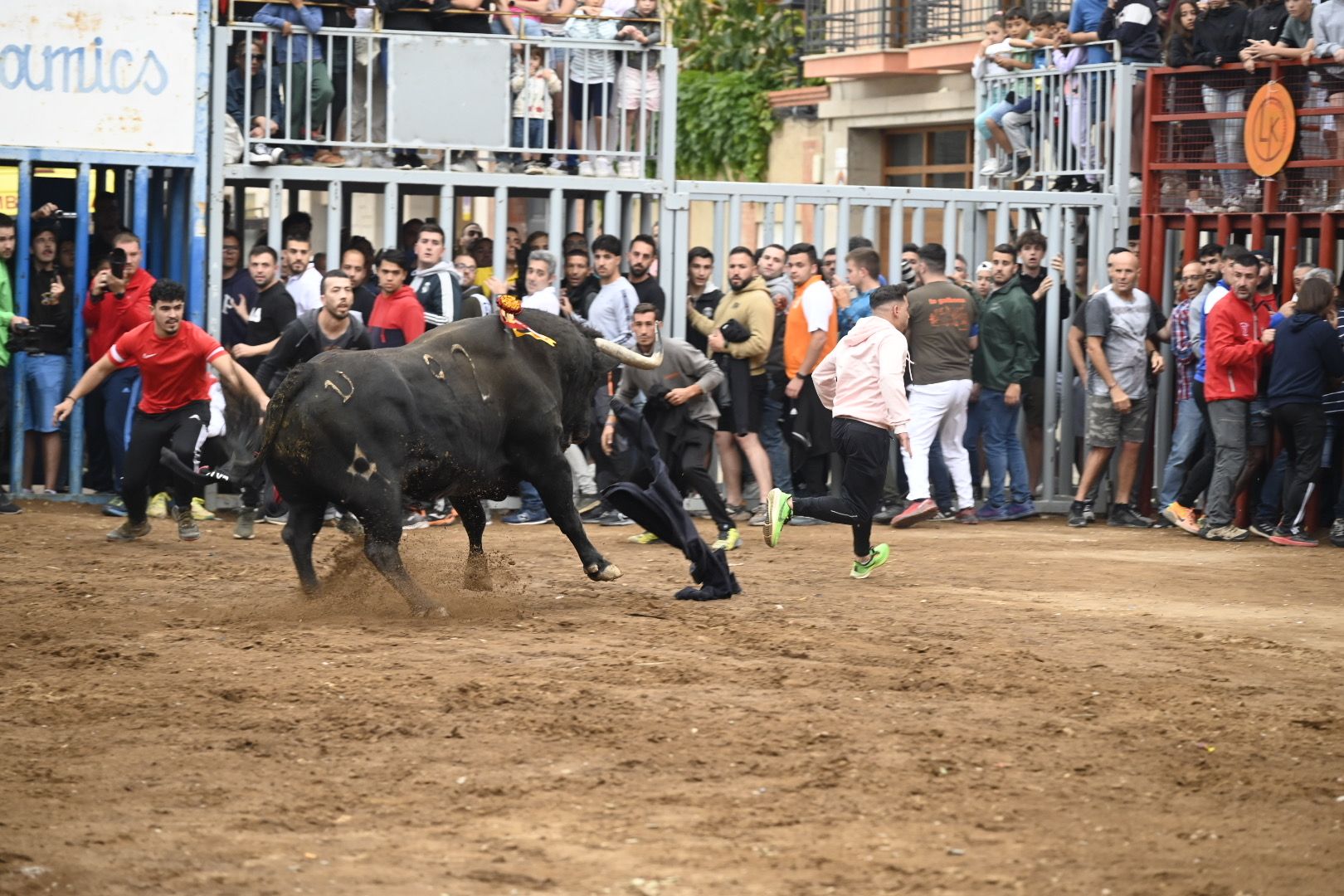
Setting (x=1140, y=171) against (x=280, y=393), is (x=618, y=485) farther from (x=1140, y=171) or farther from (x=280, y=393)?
(x=1140, y=171)

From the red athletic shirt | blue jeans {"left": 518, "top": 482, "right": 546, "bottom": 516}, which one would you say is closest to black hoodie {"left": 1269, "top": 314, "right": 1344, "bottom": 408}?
blue jeans {"left": 518, "top": 482, "right": 546, "bottom": 516}

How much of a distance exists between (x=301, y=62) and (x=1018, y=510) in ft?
20.0

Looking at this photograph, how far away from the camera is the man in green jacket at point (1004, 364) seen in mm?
13883

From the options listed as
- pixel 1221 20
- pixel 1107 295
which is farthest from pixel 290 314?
pixel 1221 20

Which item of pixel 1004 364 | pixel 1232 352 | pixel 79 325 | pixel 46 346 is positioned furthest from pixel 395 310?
pixel 1232 352

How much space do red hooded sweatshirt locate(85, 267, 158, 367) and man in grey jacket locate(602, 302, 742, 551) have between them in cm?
344

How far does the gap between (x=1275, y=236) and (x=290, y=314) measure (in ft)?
24.0

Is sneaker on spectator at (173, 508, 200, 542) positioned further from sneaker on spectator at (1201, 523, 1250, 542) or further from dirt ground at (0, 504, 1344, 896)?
sneaker on spectator at (1201, 523, 1250, 542)

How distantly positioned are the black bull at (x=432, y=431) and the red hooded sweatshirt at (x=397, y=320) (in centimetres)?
293

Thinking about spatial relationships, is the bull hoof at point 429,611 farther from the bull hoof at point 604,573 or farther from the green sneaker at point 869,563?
the green sneaker at point 869,563

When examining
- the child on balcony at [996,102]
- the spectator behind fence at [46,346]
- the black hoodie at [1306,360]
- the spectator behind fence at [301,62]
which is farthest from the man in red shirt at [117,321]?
the black hoodie at [1306,360]

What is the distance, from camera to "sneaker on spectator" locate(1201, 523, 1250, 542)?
43.0ft

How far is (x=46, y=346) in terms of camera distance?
13383 millimetres

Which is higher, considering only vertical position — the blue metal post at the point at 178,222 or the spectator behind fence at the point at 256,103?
the spectator behind fence at the point at 256,103
